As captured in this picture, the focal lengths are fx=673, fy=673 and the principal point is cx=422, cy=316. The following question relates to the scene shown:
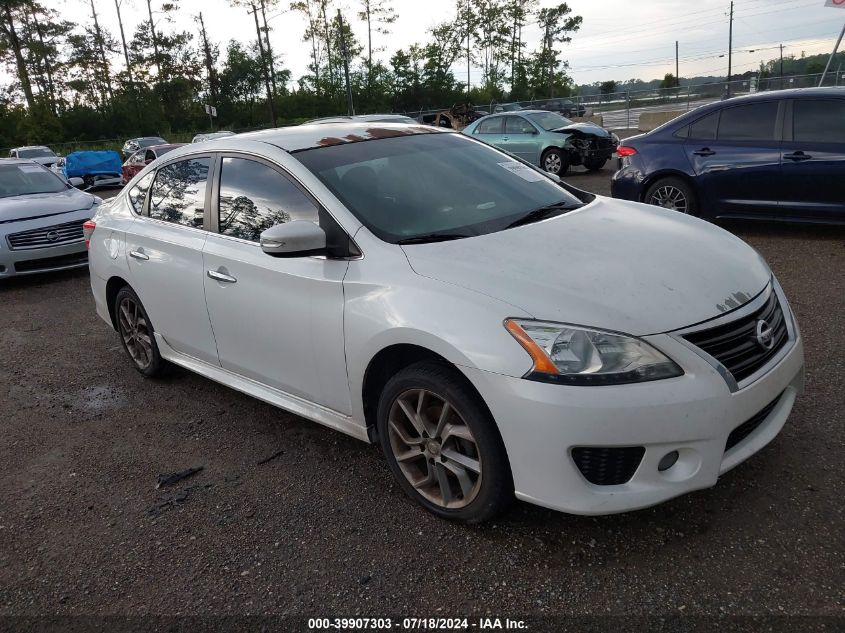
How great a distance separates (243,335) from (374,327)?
1.06 meters

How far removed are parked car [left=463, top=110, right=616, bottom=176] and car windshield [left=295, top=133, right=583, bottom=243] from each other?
1127 centimetres

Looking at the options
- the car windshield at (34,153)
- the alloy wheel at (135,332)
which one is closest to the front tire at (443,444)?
the alloy wheel at (135,332)

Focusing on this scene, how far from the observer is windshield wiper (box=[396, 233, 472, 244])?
2.96 metres

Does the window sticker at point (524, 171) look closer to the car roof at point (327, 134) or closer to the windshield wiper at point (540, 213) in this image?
the windshield wiper at point (540, 213)

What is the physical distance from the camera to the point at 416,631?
7.62ft

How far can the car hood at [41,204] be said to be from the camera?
8.46 metres

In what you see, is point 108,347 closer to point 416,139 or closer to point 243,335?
point 243,335

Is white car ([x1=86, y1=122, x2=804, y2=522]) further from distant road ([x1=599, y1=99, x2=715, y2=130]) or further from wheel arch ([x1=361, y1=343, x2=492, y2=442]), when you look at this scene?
distant road ([x1=599, y1=99, x2=715, y2=130])

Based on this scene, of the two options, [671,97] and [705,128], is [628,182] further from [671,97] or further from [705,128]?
[671,97]

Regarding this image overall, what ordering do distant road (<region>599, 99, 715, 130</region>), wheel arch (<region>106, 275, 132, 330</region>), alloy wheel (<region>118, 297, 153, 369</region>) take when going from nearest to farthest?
alloy wheel (<region>118, 297, 153, 369</region>)
wheel arch (<region>106, 275, 132, 330</region>)
distant road (<region>599, 99, 715, 130</region>)

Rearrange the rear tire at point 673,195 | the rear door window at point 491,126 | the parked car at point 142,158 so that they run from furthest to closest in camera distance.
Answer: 1. the parked car at point 142,158
2. the rear door window at point 491,126
3. the rear tire at point 673,195

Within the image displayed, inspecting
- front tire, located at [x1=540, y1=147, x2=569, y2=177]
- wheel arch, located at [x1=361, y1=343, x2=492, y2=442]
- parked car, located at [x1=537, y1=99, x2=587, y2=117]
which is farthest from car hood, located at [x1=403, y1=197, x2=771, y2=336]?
parked car, located at [x1=537, y1=99, x2=587, y2=117]

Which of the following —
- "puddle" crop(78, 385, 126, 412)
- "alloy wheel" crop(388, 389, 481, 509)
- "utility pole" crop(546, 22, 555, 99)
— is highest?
"utility pole" crop(546, 22, 555, 99)

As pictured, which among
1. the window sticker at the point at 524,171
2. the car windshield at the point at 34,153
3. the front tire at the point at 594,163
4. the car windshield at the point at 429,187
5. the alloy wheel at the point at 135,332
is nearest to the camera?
the car windshield at the point at 429,187
